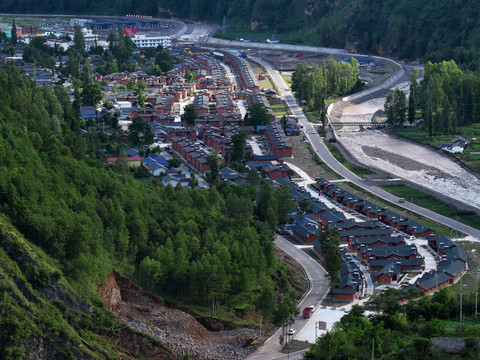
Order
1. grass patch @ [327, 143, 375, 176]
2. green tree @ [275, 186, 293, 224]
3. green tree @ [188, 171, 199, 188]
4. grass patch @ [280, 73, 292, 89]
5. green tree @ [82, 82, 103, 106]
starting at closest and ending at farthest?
green tree @ [275, 186, 293, 224] < green tree @ [188, 171, 199, 188] < grass patch @ [327, 143, 375, 176] < green tree @ [82, 82, 103, 106] < grass patch @ [280, 73, 292, 89]

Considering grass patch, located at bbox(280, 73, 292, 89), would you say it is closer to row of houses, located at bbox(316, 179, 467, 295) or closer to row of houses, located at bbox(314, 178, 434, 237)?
row of houses, located at bbox(314, 178, 434, 237)

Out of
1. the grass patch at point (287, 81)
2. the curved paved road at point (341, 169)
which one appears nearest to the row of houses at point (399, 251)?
the curved paved road at point (341, 169)

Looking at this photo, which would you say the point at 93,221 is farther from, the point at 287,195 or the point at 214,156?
the point at 214,156

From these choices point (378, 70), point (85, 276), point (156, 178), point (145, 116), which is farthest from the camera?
point (378, 70)

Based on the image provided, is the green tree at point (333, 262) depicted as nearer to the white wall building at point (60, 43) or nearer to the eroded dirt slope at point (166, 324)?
the eroded dirt slope at point (166, 324)

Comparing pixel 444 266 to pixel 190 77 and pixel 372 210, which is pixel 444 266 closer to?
pixel 372 210

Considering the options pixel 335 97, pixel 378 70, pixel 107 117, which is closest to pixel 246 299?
pixel 107 117

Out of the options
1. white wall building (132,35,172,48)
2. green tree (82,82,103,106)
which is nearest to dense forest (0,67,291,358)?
green tree (82,82,103,106)
